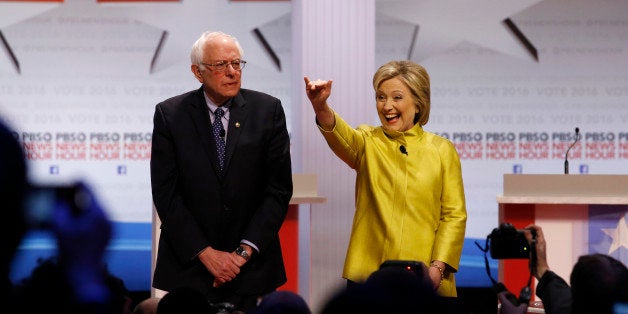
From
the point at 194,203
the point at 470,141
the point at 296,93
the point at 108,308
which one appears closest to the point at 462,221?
the point at 194,203

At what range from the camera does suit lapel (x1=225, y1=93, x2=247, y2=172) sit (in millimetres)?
3195

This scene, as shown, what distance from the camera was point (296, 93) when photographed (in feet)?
20.0

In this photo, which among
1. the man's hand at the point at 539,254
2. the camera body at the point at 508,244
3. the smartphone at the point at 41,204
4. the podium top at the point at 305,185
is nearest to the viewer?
the smartphone at the point at 41,204

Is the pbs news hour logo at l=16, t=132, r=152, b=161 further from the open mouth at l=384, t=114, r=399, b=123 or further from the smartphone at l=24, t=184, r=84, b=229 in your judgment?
the smartphone at l=24, t=184, r=84, b=229

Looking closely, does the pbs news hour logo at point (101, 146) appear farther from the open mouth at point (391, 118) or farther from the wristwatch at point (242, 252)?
the wristwatch at point (242, 252)

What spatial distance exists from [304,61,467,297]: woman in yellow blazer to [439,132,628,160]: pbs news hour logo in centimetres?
389

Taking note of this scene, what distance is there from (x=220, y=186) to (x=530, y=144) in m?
4.69

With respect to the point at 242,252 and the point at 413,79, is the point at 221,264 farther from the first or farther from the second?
the point at 413,79

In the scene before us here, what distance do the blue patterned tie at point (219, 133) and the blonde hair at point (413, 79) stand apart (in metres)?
0.69

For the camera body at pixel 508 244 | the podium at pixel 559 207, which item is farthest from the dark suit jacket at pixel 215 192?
the podium at pixel 559 207

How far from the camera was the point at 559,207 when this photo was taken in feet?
14.8

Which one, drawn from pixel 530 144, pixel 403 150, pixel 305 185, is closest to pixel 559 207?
pixel 305 185

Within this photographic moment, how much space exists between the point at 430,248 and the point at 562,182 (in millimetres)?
1320

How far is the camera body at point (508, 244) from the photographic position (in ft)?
8.80
